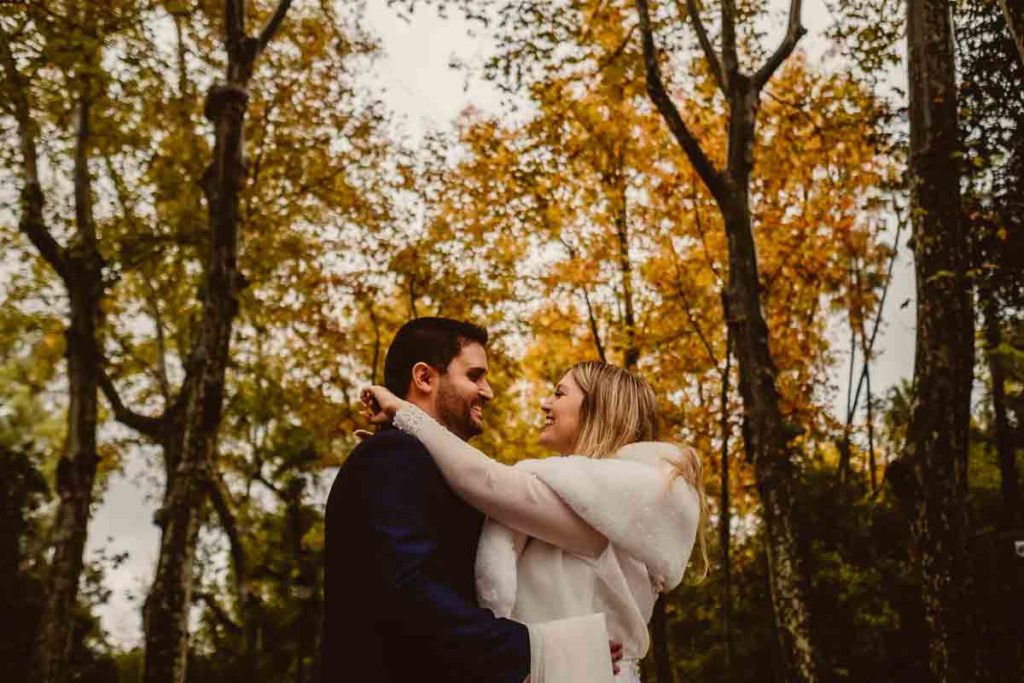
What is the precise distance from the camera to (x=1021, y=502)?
13766 millimetres

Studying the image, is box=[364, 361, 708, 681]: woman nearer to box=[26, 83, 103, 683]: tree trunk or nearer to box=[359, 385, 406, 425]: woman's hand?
box=[359, 385, 406, 425]: woman's hand

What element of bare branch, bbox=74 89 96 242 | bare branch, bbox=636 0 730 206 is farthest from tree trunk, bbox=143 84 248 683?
bare branch, bbox=636 0 730 206

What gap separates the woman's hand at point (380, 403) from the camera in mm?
3031

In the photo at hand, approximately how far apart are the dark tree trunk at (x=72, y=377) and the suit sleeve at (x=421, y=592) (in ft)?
33.4

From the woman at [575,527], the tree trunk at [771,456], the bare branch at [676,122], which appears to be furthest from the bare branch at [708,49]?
the woman at [575,527]

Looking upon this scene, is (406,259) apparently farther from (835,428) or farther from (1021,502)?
(1021,502)

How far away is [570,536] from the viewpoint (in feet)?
9.57

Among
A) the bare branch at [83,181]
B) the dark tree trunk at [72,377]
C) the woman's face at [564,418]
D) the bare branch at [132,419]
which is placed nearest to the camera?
the woman's face at [564,418]

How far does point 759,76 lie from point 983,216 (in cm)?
378

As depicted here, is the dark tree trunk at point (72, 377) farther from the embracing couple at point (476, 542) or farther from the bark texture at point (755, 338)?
the embracing couple at point (476, 542)

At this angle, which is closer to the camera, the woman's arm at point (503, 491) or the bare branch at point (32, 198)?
the woman's arm at point (503, 491)

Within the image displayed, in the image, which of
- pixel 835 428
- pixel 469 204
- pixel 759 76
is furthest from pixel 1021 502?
pixel 469 204

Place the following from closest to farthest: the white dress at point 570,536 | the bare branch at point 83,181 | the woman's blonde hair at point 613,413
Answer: the white dress at point 570,536 → the woman's blonde hair at point 613,413 → the bare branch at point 83,181

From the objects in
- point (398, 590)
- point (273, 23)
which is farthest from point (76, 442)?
point (398, 590)
